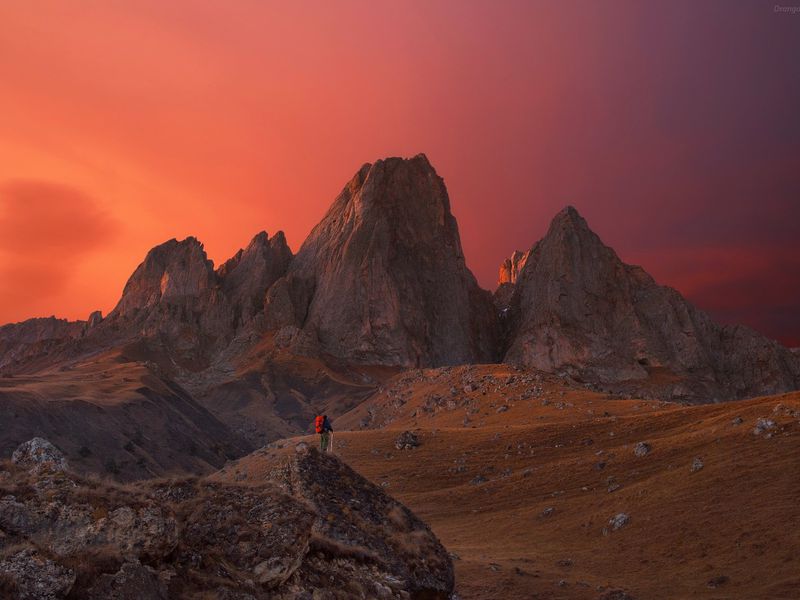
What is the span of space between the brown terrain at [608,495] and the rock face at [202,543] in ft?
40.0

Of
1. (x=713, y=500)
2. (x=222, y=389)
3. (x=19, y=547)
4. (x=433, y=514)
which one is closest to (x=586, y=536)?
(x=713, y=500)

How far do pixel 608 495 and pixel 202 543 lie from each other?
3710cm

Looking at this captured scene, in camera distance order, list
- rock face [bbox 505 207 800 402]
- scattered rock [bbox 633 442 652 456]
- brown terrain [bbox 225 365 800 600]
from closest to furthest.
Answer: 1. brown terrain [bbox 225 365 800 600]
2. scattered rock [bbox 633 442 652 456]
3. rock face [bbox 505 207 800 402]

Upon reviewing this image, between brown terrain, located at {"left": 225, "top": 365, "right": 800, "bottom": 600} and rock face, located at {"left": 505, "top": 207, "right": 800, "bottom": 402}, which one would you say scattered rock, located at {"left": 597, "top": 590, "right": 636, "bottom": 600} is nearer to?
brown terrain, located at {"left": 225, "top": 365, "right": 800, "bottom": 600}

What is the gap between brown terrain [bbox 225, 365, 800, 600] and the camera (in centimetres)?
3234

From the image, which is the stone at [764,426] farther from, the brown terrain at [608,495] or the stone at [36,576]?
the stone at [36,576]

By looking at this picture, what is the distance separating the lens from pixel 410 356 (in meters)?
183

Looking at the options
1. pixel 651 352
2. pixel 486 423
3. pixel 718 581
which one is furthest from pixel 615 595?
pixel 651 352

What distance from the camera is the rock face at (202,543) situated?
12.0 meters

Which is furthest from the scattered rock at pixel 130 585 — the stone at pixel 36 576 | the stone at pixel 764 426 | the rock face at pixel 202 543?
the stone at pixel 764 426

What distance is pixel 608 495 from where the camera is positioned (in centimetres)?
4578

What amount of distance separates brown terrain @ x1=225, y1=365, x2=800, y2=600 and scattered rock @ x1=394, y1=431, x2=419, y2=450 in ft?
2.00

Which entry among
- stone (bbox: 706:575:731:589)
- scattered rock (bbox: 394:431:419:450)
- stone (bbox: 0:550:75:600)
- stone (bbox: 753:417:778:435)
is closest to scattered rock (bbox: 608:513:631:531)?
stone (bbox: 706:575:731:589)

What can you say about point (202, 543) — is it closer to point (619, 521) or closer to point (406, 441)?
point (619, 521)
